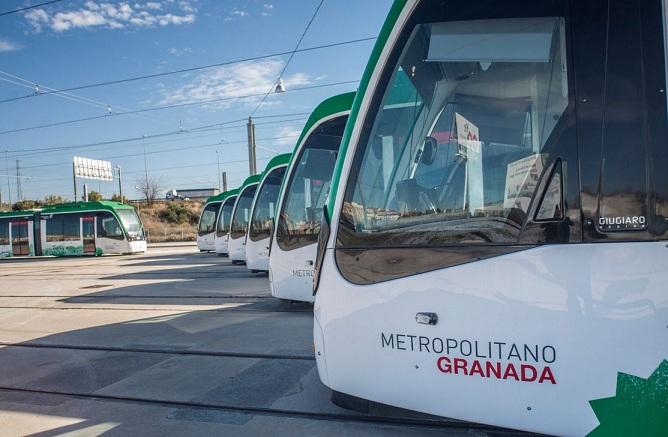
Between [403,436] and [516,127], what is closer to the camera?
[516,127]

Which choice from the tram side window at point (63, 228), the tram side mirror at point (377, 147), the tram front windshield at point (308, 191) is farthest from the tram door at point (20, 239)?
the tram side mirror at point (377, 147)

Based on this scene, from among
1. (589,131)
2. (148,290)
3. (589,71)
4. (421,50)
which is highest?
(421,50)

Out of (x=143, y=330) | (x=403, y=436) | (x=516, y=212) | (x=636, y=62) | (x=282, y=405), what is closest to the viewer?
(x=636, y=62)

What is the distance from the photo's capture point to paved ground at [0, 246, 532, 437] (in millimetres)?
3764

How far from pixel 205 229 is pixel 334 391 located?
23459 mm

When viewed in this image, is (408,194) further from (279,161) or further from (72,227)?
(72,227)

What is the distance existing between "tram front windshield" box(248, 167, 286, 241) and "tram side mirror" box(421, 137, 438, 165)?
Result: 30.5 feet

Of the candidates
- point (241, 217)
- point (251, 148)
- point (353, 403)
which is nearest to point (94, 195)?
point (251, 148)

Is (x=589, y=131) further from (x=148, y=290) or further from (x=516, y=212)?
(x=148, y=290)

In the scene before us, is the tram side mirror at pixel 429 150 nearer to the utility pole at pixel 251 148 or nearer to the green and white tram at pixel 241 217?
the green and white tram at pixel 241 217

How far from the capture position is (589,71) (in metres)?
2.55

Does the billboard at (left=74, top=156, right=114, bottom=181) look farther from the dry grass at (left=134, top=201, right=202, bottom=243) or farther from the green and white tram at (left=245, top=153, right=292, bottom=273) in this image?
the green and white tram at (left=245, top=153, right=292, bottom=273)

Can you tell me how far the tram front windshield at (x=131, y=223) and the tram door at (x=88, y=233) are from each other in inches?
65.7

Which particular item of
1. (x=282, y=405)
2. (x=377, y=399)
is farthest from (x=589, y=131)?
(x=282, y=405)
